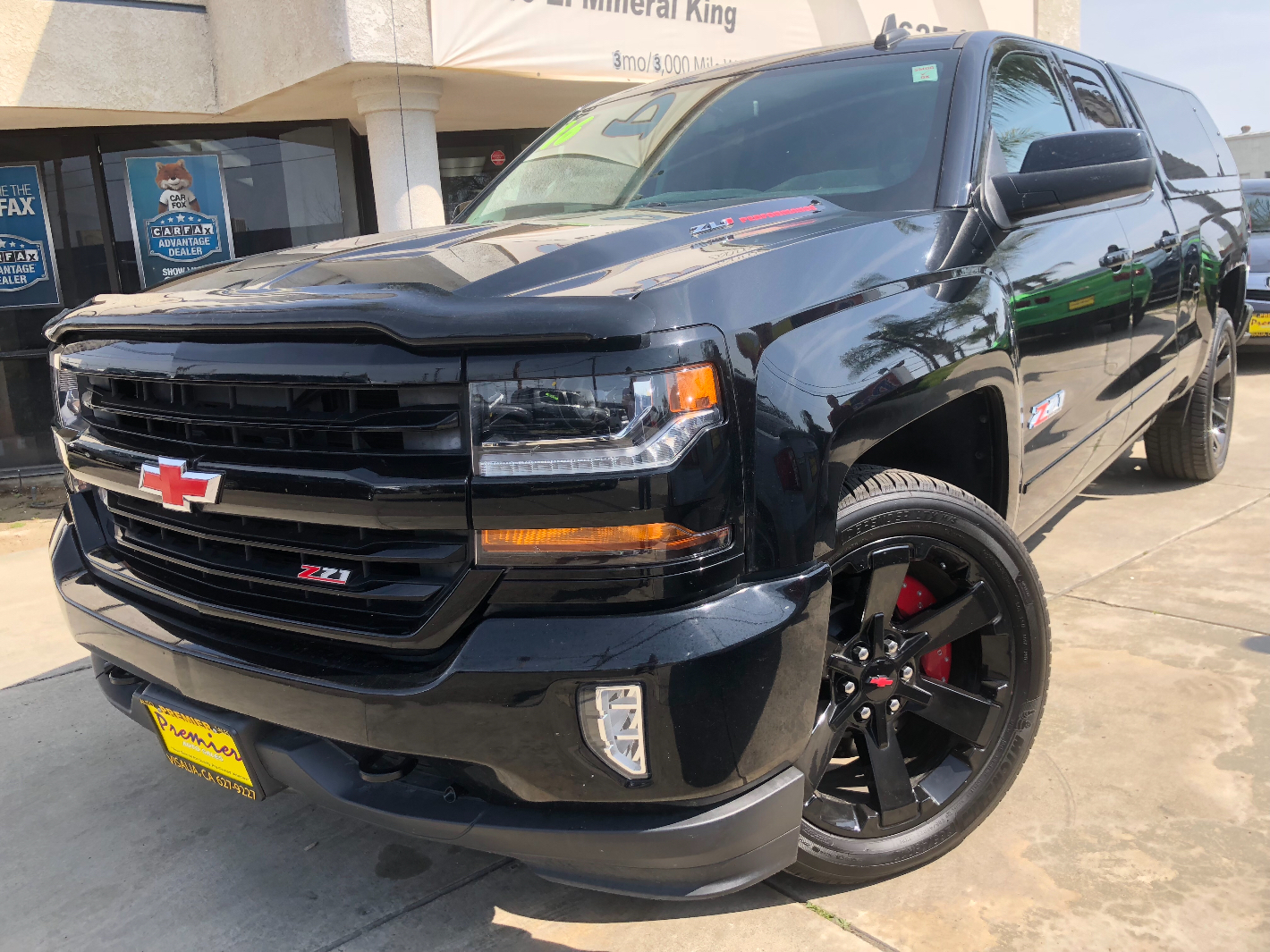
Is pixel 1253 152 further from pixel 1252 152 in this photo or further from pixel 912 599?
pixel 912 599

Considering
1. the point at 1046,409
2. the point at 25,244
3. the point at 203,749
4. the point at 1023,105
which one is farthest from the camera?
the point at 25,244

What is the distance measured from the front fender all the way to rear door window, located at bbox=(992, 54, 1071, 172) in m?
0.81

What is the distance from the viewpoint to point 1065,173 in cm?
255

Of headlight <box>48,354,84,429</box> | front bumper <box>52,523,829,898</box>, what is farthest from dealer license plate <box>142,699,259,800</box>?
headlight <box>48,354,84,429</box>

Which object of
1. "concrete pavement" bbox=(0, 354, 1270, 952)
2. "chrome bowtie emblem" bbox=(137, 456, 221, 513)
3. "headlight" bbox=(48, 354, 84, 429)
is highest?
"headlight" bbox=(48, 354, 84, 429)

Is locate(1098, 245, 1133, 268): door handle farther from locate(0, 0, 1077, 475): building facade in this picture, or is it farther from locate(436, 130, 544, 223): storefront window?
locate(436, 130, 544, 223): storefront window

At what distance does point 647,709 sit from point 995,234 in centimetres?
159

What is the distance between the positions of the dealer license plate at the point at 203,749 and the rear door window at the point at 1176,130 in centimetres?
401

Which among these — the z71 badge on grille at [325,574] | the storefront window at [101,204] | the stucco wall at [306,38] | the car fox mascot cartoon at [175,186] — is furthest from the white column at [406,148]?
the z71 badge on grille at [325,574]

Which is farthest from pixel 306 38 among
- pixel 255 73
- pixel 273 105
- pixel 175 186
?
pixel 175 186

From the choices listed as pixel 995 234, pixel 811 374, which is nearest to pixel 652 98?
pixel 995 234

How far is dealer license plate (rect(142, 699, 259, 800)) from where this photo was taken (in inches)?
80.3

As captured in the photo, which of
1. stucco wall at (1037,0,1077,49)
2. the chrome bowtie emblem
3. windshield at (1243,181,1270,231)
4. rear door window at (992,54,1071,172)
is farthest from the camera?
stucco wall at (1037,0,1077,49)

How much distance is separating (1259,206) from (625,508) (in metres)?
11.4
